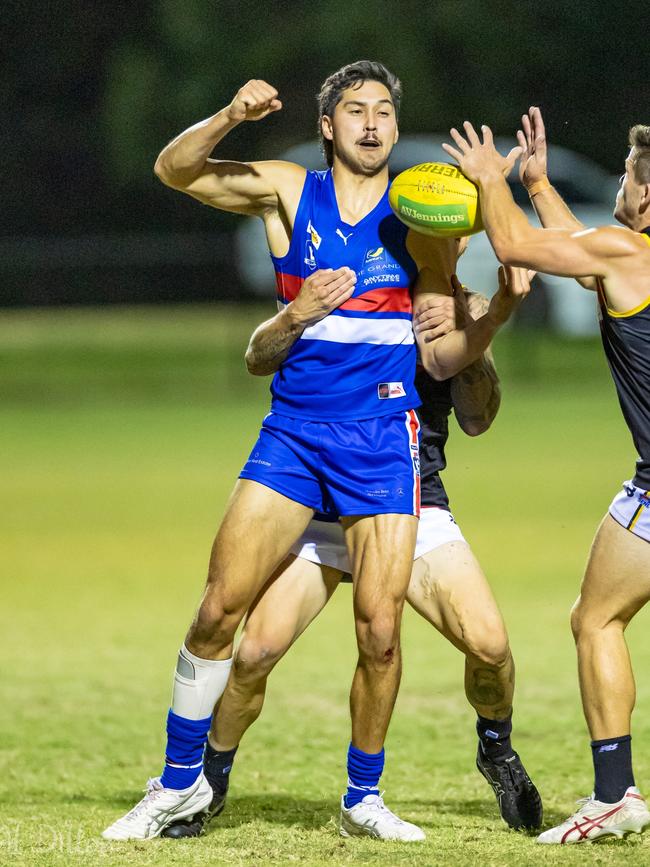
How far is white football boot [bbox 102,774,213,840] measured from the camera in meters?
4.91

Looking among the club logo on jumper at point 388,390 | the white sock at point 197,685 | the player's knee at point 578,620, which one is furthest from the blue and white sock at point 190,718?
the player's knee at point 578,620

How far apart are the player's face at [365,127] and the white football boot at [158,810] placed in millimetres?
2160

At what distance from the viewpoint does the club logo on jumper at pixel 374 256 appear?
16.9ft

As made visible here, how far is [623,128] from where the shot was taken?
94.6 ft

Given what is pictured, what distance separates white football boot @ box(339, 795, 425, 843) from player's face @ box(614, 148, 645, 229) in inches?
82.3

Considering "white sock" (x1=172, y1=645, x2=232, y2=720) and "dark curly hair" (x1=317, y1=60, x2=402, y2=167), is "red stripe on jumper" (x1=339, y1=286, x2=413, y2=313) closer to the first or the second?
"dark curly hair" (x1=317, y1=60, x2=402, y2=167)

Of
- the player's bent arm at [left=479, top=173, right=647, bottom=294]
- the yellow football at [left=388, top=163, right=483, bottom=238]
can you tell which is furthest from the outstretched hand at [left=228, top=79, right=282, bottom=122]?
the player's bent arm at [left=479, top=173, right=647, bottom=294]

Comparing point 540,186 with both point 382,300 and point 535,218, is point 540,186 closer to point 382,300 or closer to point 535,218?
point 382,300

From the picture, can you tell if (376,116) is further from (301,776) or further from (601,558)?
(301,776)

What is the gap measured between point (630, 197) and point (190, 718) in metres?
2.25

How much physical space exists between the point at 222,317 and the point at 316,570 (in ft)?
70.0

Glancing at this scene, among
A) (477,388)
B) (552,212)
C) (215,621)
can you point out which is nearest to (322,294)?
(477,388)

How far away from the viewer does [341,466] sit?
5.02 m

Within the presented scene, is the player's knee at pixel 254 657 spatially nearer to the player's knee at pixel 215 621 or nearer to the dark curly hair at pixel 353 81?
the player's knee at pixel 215 621
